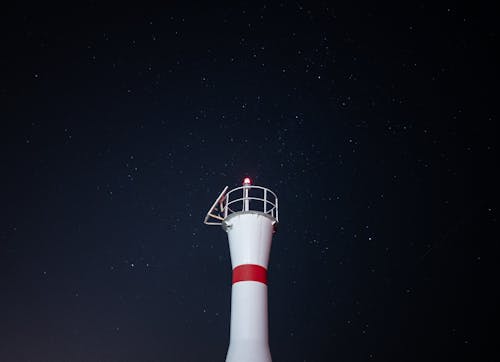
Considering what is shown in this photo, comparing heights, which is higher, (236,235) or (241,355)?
(236,235)

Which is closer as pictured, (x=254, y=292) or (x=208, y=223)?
(x=254, y=292)

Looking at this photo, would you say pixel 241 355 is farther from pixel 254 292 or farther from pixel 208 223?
pixel 208 223

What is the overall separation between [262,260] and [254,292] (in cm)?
89

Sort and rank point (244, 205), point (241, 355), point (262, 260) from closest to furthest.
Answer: point (241, 355) → point (262, 260) → point (244, 205)

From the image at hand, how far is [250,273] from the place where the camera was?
1403 cm

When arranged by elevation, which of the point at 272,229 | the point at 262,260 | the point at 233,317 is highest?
the point at 272,229

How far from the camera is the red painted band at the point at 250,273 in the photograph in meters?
14.0

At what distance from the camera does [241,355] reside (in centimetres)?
1320

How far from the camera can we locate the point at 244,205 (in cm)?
1546

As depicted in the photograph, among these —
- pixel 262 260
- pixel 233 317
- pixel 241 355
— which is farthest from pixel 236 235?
pixel 241 355

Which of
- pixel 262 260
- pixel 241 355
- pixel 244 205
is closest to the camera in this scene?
pixel 241 355

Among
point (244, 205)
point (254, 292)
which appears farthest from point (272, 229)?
point (254, 292)

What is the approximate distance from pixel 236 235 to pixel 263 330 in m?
2.54

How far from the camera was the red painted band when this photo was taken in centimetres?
1401
